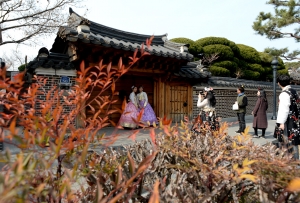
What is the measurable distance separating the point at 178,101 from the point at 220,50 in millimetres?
9201

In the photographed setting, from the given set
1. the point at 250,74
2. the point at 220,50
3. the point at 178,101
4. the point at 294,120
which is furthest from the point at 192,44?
the point at 294,120

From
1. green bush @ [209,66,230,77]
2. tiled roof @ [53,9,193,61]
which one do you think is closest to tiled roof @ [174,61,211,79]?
tiled roof @ [53,9,193,61]

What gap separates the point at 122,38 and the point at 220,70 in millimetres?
9606

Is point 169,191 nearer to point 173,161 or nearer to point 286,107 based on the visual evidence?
point 173,161

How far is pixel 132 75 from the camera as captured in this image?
9.48m

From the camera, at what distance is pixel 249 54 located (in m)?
19.7

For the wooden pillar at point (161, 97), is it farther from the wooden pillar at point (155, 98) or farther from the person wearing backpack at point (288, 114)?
the person wearing backpack at point (288, 114)

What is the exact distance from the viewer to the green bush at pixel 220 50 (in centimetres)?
1788

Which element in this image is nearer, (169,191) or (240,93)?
(169,191)

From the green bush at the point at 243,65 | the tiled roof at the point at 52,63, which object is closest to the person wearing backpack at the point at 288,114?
the tiled roof at the point at 52,63

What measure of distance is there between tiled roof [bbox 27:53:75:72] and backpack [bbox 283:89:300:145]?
19.8ft

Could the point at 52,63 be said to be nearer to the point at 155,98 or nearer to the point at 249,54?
the point at 155,98

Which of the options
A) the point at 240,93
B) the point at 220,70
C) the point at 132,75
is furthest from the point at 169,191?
the point at 220,70

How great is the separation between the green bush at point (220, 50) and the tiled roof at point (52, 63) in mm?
12660
